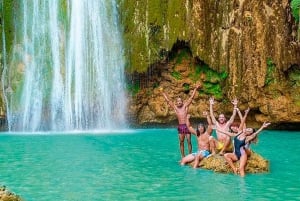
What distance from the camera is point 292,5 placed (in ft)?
56.2

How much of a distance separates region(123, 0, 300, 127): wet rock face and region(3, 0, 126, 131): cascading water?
2.69 ft

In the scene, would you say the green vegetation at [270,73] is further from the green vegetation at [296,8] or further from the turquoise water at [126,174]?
the turquoise water at [126,174]

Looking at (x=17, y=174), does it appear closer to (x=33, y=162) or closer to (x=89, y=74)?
(x=33, y=162)

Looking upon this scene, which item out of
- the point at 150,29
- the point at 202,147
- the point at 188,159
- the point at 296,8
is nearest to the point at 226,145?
the point at 202,147

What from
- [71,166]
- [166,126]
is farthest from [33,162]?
[166,126]

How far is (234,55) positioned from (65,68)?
6085mm

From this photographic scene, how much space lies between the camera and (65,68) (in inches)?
744

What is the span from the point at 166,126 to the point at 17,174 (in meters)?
10.3

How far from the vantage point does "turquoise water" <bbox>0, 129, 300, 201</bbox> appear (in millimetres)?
7891

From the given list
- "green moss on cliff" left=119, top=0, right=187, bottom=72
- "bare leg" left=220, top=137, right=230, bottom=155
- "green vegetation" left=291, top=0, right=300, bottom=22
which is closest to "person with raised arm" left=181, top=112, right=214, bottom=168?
"bare leg" left=220, top=137, right=230, bottom=155

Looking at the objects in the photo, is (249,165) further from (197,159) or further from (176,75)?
(176,75)

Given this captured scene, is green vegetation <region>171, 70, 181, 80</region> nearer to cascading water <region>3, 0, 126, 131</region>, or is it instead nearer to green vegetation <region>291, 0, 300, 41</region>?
cascading water <region>3, 0, 126, 131</region>

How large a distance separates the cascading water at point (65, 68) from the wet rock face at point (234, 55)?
0.82 m

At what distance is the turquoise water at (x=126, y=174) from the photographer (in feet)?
25.9
